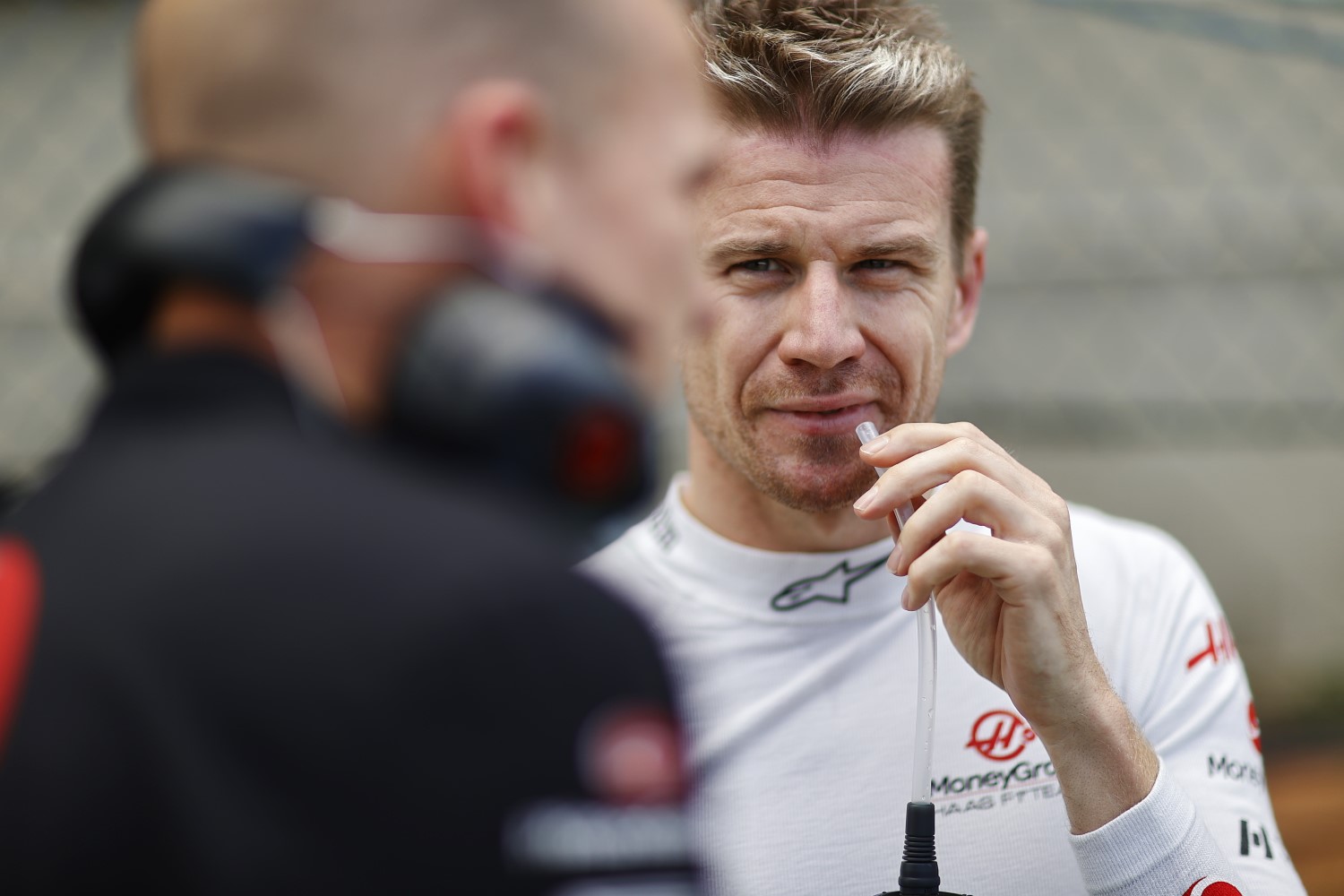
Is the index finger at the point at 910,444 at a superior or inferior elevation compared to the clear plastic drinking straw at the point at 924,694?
superior

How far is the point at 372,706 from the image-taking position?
0.69 meters

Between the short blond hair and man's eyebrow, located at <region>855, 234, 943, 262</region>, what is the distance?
0.15m

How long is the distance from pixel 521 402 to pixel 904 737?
1204 millimetres

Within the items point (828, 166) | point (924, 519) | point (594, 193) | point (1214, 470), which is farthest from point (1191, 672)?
point (1214, 470)

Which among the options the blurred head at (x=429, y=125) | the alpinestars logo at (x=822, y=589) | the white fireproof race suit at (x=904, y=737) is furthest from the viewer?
the alpinestars logo at (x=822, y=589)

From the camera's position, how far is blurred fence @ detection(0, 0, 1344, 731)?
4348 millimetres

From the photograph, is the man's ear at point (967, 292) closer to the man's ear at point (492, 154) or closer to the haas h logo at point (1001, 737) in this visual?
the haas h logo at point (1001, 737)

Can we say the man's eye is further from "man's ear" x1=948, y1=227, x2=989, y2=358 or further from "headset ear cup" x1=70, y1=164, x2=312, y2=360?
"headset ear cup" x1=70, y1=164, x2=312, y2=360

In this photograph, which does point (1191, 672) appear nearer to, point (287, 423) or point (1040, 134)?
point (287, 423)

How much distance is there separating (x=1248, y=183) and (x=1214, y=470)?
39.2 inches

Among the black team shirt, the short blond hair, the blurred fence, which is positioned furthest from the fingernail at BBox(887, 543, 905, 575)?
the blurred fence

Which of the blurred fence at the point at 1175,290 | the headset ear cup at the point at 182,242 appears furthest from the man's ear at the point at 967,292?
the blurred fence at the point at 1175,290

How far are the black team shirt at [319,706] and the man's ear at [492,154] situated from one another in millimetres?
191

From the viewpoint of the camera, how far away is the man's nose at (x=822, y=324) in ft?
5.91
